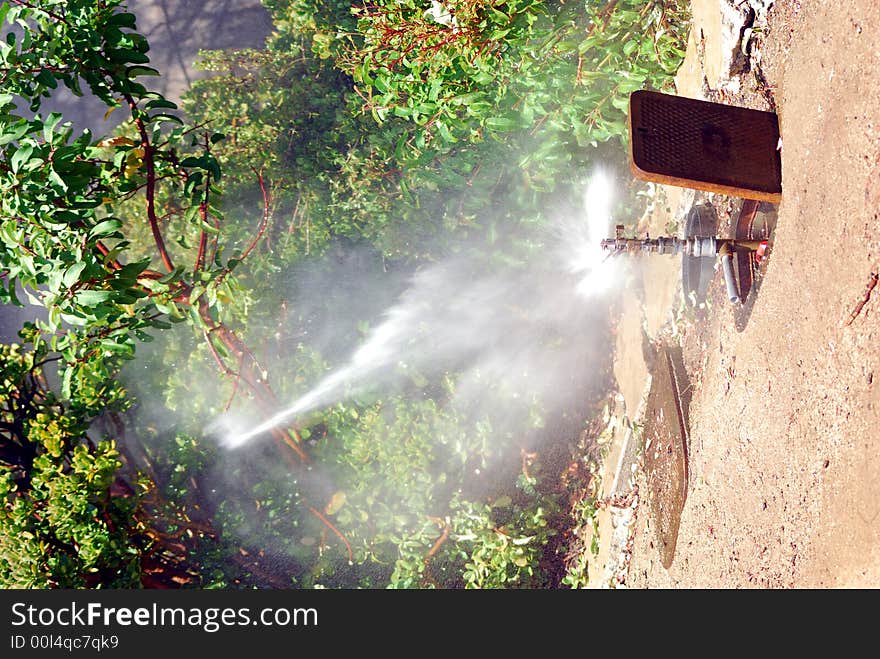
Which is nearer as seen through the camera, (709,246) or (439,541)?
(709,246)

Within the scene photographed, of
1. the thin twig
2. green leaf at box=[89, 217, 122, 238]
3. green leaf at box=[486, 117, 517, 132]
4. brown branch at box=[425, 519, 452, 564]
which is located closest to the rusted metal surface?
the thin twig

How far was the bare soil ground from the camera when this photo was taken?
2.71 meters

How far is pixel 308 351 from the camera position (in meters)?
5.88

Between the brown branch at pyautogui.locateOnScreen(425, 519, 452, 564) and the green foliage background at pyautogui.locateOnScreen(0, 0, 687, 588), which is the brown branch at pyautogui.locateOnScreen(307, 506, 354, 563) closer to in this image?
the green foliage background at pyautogui.locateOnScreen(0, 0, 687, 588)

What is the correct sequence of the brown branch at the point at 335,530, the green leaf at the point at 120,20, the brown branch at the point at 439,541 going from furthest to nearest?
1. the brown branch at the point at 335,530
2. the brown branch at the point at 439,541
3. the green leaf at the point at 120,20

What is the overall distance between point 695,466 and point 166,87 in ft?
23.5

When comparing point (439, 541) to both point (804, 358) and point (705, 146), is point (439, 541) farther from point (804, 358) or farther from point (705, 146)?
point (705, 146)

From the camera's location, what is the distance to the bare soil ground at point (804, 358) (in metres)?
2.71

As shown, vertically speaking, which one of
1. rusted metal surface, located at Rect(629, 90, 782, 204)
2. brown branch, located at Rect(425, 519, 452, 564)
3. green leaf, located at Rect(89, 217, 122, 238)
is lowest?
brown branch, located at Rect(425, 519, 452, 564)

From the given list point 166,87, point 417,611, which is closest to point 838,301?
point 417,611

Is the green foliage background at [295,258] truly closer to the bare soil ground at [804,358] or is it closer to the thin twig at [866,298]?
the bare soil ground at [804,358]

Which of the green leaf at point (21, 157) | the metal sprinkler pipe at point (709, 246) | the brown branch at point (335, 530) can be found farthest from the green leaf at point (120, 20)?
the brown branch at point (335, 530)

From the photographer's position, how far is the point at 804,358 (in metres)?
3.12

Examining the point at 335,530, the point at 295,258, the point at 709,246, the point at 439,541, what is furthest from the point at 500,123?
the point at 335,530
